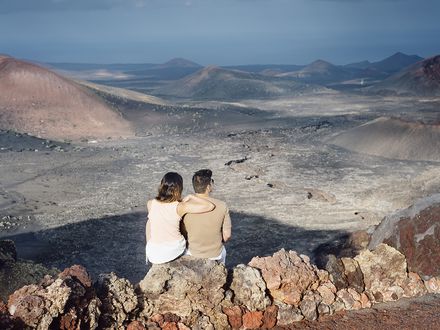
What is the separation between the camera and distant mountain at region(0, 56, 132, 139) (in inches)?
875

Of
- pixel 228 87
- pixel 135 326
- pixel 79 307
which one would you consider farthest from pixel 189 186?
pixel 228 87

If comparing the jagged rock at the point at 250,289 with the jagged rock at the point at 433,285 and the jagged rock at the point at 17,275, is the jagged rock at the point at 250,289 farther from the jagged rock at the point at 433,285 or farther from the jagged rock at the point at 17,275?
→ the jagged rock at the point at 17,275

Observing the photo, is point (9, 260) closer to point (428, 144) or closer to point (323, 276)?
point (323, 276)

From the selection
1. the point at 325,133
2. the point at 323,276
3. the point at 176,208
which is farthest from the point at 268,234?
the point at 325,133

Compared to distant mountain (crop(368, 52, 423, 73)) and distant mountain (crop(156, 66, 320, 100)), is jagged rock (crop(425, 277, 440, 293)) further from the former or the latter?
distant mountain (crop(368, 52, 423, 73))

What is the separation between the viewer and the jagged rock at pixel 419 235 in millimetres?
5344

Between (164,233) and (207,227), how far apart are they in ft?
1.23

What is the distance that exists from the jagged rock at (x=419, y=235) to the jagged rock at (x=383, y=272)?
333 mm

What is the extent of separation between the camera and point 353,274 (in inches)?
196

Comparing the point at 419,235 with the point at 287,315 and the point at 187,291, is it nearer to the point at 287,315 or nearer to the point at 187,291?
the point at 287,315

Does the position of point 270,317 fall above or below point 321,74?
below

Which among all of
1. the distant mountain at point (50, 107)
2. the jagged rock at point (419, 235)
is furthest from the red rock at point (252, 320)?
the distant mountain at point (50, 107)

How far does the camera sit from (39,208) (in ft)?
39.0

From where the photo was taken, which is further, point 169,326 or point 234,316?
point 234,316
